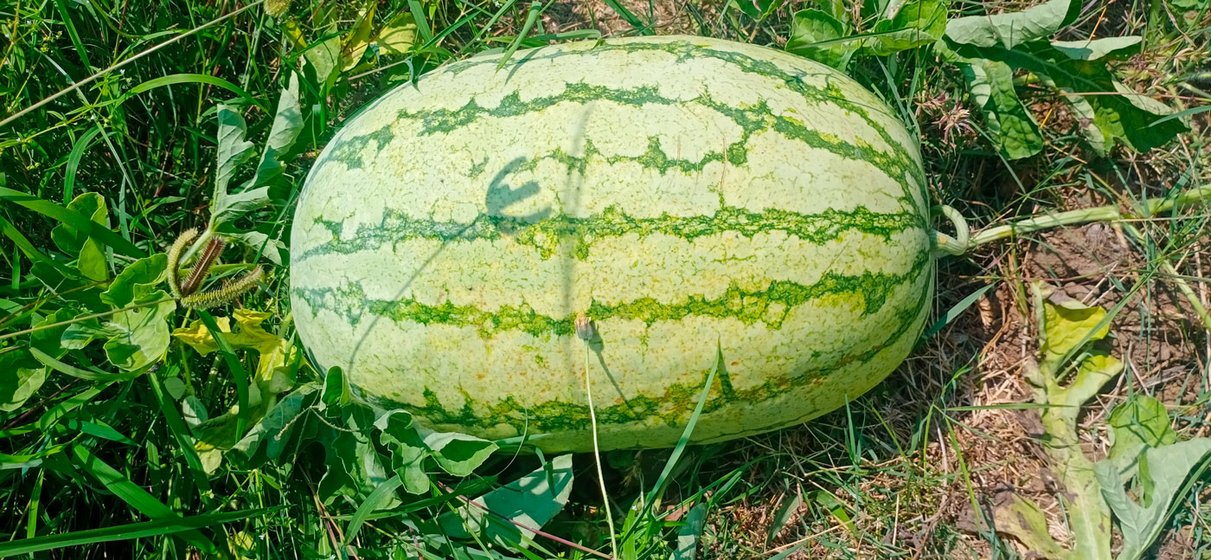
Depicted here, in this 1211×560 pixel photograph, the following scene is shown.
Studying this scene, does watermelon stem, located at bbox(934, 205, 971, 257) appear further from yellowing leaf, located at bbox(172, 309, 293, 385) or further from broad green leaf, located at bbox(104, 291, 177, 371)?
broad green leaf, located at bbox(104, 291, 177, 371)

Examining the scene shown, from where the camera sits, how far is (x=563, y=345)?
1811mm

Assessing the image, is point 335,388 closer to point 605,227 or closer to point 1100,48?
A: point 605,227

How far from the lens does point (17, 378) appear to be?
2029 millimetres

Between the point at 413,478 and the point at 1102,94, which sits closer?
the point at 413,478

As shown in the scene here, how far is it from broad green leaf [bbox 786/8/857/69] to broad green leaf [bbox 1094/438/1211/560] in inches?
50.2

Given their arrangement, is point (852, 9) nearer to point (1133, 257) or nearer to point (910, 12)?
point (910, 12)

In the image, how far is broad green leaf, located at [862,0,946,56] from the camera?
2.13 meters

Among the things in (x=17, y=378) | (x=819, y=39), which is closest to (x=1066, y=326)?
(x=819, y=39)

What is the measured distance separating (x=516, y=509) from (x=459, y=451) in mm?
393

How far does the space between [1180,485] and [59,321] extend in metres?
2.87

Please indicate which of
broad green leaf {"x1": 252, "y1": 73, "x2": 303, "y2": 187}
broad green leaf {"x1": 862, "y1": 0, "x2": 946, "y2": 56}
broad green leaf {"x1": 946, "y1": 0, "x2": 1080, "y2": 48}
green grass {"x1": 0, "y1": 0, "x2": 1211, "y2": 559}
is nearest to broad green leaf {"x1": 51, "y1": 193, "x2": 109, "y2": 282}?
green grass {"x1": 0, "y1": 0, "x2": 1211, "y2": 559}

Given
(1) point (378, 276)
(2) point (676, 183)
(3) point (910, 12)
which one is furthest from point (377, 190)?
(3) point (910, 12)

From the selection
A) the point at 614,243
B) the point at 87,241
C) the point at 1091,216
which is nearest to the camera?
the point at 614,243

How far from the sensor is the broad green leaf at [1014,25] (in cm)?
216
